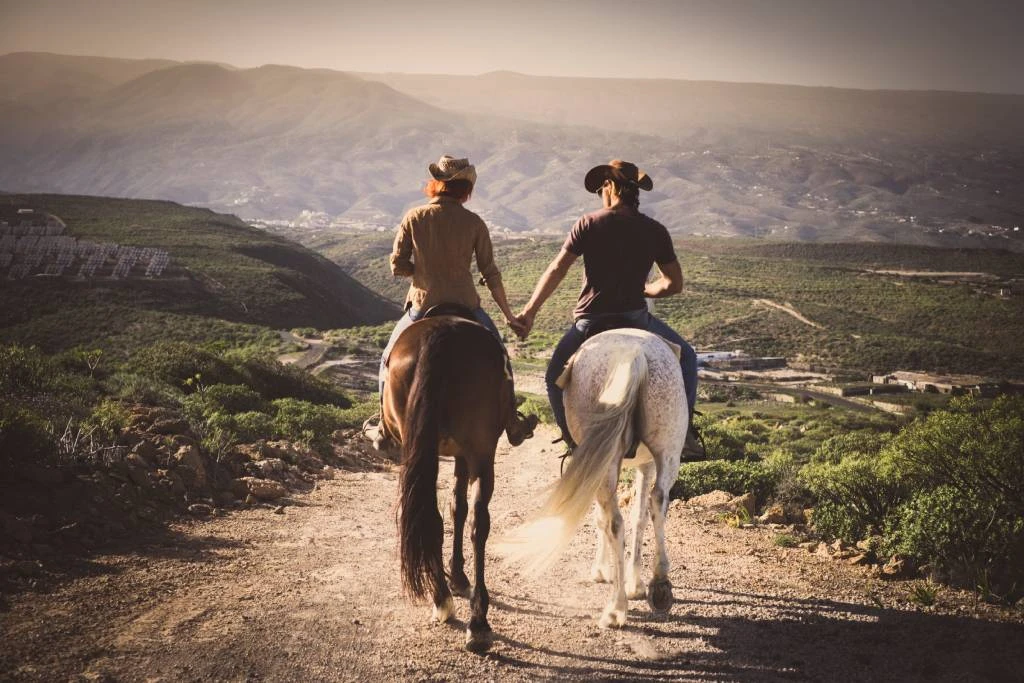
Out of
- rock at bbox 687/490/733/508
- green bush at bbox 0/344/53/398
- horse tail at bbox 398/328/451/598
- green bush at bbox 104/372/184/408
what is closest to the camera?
horse tail at bbox 398/328/451/598

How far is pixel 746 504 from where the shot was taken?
30.5ft

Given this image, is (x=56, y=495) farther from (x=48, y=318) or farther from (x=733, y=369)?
(x=733, y=369)

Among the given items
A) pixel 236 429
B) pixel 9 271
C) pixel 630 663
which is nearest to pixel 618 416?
pixel 630 663

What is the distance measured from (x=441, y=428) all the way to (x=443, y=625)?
1.42m

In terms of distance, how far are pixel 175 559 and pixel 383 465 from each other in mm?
6778

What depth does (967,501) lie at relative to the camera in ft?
23.5

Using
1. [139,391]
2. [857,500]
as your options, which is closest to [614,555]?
[857,500]

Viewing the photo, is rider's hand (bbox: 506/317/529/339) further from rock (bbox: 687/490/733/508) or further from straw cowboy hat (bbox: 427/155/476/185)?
rock (bbox: 687/490/733/508)

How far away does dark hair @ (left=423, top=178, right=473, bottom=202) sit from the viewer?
6352 mm

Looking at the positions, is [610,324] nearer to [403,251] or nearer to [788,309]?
[403,251]

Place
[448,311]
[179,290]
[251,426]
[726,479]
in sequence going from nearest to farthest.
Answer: [448,311], [726,479], [251,426], [179,290]

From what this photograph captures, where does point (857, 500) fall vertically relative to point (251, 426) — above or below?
above

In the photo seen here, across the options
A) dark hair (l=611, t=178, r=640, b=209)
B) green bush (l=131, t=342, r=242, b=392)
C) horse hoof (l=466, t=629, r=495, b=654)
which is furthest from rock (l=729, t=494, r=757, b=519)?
green bush (l=131, t=342, r=242, b=392)

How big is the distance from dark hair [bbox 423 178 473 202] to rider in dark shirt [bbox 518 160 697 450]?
0.93 metres
